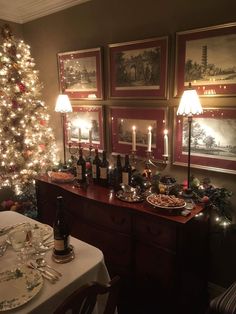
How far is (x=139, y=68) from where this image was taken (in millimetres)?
2592

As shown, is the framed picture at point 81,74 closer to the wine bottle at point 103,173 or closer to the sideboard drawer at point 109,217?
the wine bottle at point 103,173

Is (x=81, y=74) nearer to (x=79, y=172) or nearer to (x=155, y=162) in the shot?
(x=79, y=172)

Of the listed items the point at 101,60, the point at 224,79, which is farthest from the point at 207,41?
the point at 101,60

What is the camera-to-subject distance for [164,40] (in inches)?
93.6

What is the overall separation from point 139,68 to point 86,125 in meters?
0.96

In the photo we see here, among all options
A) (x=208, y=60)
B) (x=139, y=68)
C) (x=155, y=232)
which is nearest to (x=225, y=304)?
(x=155, y=232)

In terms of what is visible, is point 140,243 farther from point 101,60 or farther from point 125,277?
point 101,60

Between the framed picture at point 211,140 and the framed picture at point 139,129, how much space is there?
0.17 metres

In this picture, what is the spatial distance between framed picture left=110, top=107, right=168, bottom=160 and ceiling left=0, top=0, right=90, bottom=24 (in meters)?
1.38

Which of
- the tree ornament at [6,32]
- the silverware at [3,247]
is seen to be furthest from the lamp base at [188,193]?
the tree ornament at [6,32]

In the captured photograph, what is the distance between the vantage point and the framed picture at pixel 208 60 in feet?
6.73

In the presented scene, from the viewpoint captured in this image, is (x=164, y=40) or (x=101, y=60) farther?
(x=101, y=60)

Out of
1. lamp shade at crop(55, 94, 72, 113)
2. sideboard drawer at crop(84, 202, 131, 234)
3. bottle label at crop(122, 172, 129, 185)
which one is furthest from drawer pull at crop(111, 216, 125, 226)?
lamp shade at crop(55, 94, 72, 113)

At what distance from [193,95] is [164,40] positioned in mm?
720
